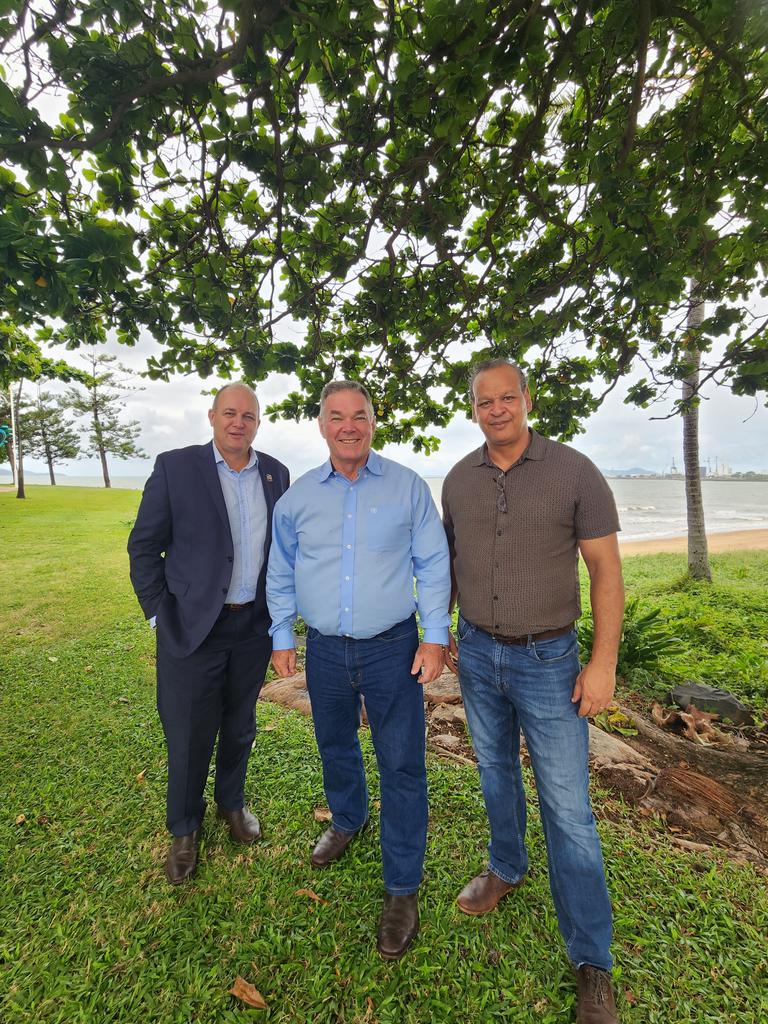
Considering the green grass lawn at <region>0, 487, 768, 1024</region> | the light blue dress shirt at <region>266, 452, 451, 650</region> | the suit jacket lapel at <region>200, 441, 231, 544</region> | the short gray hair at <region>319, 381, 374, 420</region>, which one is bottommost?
the green grass lawn at <region>0, 487, 768, 1024</region>

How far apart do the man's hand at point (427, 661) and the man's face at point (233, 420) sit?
1684 mm

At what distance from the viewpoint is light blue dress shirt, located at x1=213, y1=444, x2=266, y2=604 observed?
290cm

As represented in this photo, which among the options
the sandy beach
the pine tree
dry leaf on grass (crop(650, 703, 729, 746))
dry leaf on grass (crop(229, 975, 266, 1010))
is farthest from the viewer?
the pine tree

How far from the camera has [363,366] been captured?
5.65m

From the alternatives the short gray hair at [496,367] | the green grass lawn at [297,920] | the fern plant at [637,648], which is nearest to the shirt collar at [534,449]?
the short gray hair at [496,367]

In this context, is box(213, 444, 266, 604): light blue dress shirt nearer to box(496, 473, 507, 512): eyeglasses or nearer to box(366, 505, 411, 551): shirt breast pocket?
box(366, 505, 411, 551): shirt breast pocket

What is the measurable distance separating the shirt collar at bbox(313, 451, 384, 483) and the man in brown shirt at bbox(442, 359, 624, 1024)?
53 centimetres

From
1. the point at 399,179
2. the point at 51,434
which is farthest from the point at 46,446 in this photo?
the point at 399,179

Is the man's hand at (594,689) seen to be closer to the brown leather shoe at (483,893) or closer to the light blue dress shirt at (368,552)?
the light blue dress shirt at (368,552)

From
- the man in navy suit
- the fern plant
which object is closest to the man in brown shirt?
the man in navy suit

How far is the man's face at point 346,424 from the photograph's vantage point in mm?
2521

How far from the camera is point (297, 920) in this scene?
2.52 m

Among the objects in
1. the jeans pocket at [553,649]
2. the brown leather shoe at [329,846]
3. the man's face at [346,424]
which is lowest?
the brown leather shoe at [329,846]

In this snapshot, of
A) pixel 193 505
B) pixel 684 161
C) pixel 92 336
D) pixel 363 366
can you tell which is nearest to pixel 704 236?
pixel 684 161
